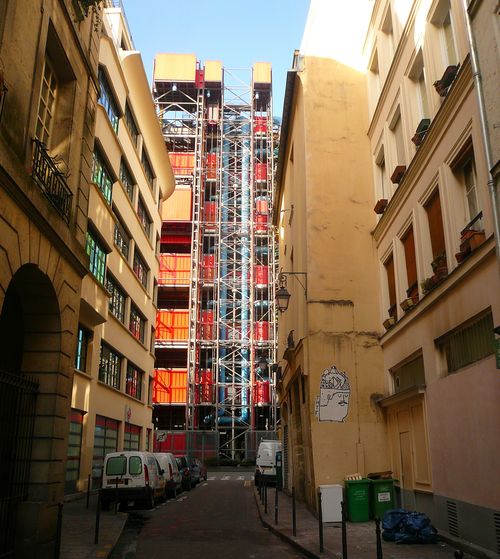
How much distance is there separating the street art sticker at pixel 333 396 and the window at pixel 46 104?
8848 millimetres

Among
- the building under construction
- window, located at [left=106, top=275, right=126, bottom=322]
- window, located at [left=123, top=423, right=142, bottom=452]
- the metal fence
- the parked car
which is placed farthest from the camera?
the building under construction

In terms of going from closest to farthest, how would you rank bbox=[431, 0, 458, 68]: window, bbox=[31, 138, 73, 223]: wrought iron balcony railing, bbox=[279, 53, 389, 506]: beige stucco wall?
bbox=[31, 138, 73, 223]: wrought iron balcony railing < bbox=[431, 0, 458, 68]: window < bbox=[279, 53, 389, 506]: beige stucco wall

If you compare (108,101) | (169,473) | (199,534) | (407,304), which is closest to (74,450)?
(169,473)

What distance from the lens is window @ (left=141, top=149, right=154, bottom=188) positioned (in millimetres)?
33772

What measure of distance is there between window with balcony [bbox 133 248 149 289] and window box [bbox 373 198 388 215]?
1803 cm

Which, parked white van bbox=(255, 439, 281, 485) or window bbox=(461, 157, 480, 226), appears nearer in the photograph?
window bbox=(461, 157, 480, 226)

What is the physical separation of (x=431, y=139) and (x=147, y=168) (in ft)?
83.5

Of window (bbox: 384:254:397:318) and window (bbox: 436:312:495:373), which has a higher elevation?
window (bbox: 384:254:397:318)

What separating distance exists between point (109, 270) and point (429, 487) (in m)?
16.9

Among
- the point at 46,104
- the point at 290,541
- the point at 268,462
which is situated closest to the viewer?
the point at 46,104

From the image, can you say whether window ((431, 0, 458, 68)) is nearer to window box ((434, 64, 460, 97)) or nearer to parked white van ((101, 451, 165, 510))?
window box ((434, 64, 460, 97))

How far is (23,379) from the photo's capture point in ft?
27.4

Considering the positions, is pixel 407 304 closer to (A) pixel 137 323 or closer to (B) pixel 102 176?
(B) pixel 102 176

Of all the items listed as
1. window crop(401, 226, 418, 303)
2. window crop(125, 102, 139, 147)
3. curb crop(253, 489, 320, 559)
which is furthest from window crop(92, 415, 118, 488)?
window crop(401, 226, 418, 303)
